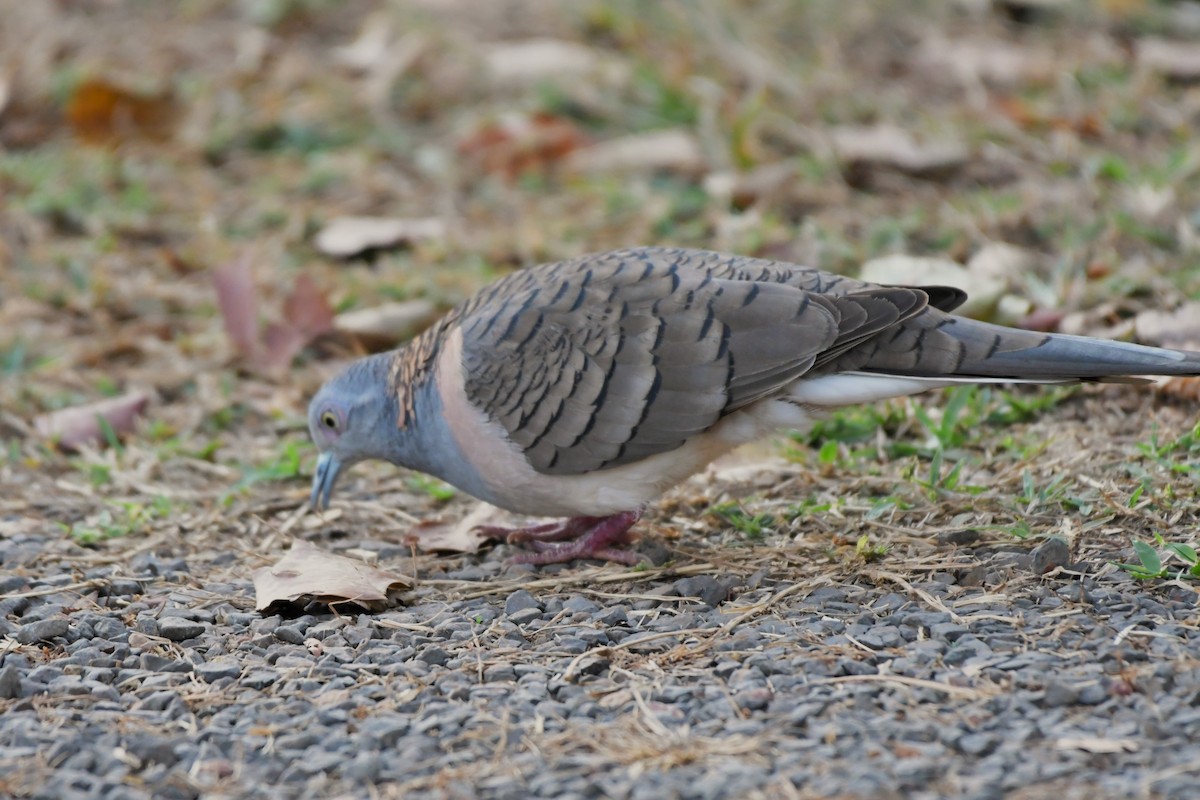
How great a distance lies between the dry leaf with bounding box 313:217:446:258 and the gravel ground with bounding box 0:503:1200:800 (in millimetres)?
2815

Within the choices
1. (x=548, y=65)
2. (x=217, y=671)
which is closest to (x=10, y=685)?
(x=217, y=671)

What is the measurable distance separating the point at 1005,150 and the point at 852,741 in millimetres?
4739

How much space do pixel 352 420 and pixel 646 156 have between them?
3129 millimetres

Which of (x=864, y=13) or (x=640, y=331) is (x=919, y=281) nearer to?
(x=640, y=331)

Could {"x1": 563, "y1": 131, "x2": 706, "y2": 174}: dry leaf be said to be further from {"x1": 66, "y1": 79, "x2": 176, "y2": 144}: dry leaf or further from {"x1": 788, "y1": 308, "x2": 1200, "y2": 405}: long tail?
{"x1": 788, "y1": 308, "x2": 1200, "y2": 405}: long tail

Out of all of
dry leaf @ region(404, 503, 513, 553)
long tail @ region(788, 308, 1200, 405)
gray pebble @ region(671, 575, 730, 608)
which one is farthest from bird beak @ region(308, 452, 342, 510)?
long tail @ region(788, 308, 1200, 405)

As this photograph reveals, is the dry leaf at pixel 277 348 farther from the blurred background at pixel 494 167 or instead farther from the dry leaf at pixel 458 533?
the dry leaf at pixel 458 533

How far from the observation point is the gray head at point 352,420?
176 inches

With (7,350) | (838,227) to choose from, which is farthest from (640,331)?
(7,350)

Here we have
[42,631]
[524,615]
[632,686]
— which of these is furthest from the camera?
[524,615]

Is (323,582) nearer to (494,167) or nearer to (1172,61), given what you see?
(494,167)

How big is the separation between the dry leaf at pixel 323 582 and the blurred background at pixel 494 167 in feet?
4.36

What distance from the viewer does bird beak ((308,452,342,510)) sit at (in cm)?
458

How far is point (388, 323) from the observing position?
18.7 ft
